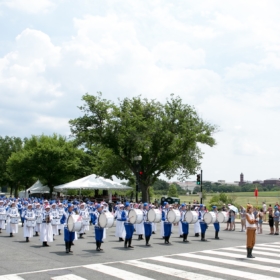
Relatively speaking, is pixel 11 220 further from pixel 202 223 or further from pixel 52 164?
pixel 52 164

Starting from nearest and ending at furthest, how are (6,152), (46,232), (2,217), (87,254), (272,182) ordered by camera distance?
(87,254)
(46,232)
(2,217)
(6,152)
(272,182)

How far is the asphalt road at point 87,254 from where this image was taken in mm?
11953

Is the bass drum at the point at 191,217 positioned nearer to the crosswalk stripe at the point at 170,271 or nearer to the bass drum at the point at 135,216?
the bass drum at the point at 135,216

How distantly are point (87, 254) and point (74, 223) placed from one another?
119 centimetres

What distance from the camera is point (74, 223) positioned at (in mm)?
15734

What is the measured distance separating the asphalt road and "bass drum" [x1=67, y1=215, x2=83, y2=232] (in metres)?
0.91

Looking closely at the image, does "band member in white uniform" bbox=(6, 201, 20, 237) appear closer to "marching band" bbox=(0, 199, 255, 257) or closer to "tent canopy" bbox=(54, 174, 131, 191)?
"marching band" bbox=(0, 199, 255, 257)

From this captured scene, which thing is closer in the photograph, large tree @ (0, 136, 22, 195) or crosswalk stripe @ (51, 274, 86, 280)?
crosswalk stripe @ (51, 274, 86, 280)

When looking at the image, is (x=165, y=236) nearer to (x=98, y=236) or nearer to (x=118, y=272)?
(x=98, y=236)

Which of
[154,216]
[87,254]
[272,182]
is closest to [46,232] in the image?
[87,254]

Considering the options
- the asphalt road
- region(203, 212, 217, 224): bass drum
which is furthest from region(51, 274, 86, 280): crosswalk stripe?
region(203, 212, 217, 224): bass drum

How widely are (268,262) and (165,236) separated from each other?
649 cm

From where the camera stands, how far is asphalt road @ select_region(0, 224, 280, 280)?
12.0 meters

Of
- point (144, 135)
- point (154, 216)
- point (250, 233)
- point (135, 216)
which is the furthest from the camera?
point (144, 135)
